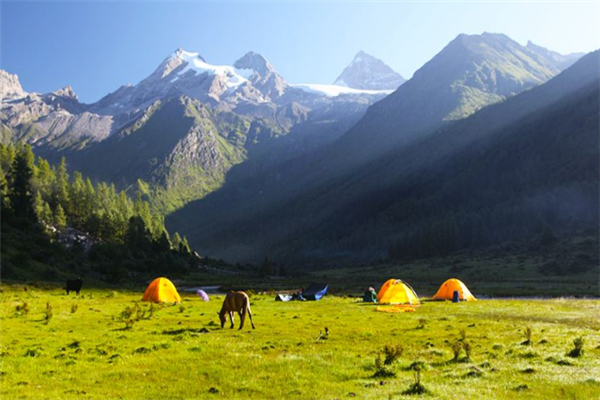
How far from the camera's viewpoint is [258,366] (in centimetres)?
1970

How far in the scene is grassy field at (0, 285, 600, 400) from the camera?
1638cm

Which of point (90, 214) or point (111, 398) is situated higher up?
point (90, 214)

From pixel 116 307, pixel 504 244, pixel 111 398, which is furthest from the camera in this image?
pixel 504 244

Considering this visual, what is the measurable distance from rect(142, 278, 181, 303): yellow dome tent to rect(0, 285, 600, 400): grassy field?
1458 centimetres

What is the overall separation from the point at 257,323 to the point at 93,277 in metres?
66.4

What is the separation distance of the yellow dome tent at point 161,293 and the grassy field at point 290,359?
1458cm

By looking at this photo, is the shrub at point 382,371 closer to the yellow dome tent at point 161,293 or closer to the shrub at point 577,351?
the shrub at point 577,351

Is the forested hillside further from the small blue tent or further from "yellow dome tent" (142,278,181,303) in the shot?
the small blue tent

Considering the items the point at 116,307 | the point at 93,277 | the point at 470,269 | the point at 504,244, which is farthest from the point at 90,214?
Answer: the point at 504,244

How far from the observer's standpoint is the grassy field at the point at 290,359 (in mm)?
16375

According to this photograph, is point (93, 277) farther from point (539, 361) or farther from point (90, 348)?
point (539, 361)

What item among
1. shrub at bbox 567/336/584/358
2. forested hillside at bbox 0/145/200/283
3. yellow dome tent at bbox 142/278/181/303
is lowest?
yellow dome tent at bbox 142/278/181/303

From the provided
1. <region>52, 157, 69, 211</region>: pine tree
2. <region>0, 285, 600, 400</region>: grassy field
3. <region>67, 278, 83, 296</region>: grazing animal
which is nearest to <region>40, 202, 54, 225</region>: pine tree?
<region>52, 157, 69, 211</region>: pine tree

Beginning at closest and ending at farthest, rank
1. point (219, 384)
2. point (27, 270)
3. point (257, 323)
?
point (219, 384) < point (257, 323) < point (27, 270)
